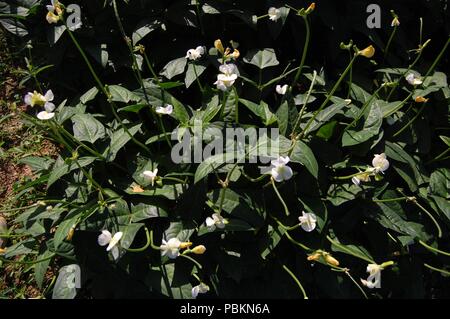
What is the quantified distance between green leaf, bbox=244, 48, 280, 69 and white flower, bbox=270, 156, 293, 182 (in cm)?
60

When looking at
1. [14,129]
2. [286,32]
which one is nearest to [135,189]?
[286,32]

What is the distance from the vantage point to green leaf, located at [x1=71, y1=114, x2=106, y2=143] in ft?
5.89

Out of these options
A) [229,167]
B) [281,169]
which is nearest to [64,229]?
[229,167]

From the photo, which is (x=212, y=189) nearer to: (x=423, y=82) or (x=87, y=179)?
(x=87, y=179)

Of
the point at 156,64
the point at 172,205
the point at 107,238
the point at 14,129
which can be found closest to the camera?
the point at 107,238

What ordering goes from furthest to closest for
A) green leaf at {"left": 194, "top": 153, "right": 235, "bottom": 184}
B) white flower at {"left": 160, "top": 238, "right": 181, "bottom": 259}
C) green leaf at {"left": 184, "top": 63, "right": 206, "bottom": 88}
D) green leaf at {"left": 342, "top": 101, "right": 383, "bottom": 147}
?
1. green leaf at {"left": 184, "top": 63, "right": 206, "bottom": 88}
2. green leaf at {"left": 342, "top": 101, "right": 383, "bottom": 147}
3. green leaf at {"left": 194, "top": 153, "right": 235, "bottom": 184}
4. white flower at {"left": 160, "top": 238, "right": 181, "bottom": 259}

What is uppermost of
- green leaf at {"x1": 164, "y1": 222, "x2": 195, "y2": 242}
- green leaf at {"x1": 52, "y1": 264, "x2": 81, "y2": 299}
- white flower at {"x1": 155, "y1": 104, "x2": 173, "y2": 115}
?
white flower at {"x1": 155, "y1": 104, "x2": 173, "y2": 115}

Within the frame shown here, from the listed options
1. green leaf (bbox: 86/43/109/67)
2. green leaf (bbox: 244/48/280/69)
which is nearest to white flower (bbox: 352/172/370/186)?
green leaf (bbox: 244/48/280/69)

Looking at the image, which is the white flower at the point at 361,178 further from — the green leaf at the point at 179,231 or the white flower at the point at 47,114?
the white flower at the point at 47,114

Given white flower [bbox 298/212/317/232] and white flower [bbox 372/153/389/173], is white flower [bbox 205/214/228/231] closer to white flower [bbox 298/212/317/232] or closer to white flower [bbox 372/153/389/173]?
white flower [bbox 298/212/317/232]

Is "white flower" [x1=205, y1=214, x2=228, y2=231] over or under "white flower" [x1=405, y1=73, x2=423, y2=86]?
under

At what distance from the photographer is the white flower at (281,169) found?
144 centimetres

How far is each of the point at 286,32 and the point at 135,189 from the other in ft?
3.57

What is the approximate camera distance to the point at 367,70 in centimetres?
216
